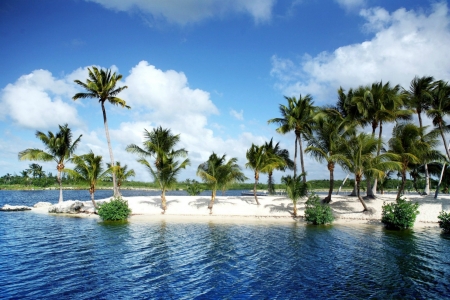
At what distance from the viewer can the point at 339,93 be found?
39.3m

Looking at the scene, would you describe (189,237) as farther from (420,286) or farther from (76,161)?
(76,161)

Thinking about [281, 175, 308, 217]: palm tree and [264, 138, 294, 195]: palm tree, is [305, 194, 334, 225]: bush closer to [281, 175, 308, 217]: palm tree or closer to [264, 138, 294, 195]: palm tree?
[281, 175, 308, 217]: palm tree

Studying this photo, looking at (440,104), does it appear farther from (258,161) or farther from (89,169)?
(89,169)

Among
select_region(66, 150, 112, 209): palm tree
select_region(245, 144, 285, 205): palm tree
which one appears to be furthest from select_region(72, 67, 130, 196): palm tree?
select_region(245, 144, 285, 205): palm tree

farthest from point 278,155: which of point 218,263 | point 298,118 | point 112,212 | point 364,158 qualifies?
point 218,263

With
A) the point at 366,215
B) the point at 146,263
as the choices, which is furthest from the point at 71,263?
the point at 366,215

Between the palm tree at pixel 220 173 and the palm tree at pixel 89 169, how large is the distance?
9.89 metres

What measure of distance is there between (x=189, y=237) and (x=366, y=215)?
18.6 meters

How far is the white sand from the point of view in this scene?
28484 mm

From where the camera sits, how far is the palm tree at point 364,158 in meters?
27.4

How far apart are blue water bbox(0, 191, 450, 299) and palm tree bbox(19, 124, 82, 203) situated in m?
13.8

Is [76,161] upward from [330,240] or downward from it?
upward

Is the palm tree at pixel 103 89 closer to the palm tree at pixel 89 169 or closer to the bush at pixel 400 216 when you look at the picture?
the palm tree at pixel 89 169

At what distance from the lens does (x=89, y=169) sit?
30.2 meters
